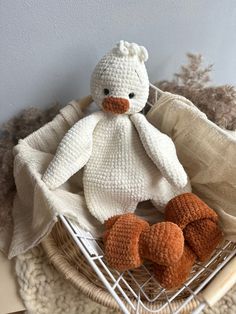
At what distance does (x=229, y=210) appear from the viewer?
80cm

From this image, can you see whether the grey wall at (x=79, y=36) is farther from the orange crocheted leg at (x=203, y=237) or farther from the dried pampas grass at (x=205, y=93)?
the orange crocheted leg at (x=203, y=237)

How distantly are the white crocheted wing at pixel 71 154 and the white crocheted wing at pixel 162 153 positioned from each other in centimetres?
11

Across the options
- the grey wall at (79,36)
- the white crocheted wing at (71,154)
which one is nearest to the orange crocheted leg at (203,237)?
the white crocheted wing at (71,154)

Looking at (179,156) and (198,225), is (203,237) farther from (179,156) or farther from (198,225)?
(179,156)

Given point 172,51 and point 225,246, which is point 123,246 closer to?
point 225,246

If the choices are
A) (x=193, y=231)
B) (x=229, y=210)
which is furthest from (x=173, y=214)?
(x=229, y=210)

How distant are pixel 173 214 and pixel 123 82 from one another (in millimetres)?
272

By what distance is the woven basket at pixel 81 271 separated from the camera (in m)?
0.69

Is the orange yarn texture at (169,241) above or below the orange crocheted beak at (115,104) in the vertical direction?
below

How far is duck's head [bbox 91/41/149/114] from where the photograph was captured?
75cm

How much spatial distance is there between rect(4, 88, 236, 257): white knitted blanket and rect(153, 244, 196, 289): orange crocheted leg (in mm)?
101

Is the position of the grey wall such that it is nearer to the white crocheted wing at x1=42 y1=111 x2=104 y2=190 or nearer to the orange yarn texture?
the white crocheted wing at x1=42 y1=111 x2=104 y2=190

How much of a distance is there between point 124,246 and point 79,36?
1.65 feet

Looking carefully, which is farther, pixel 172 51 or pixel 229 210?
Result: pixel 172 51
